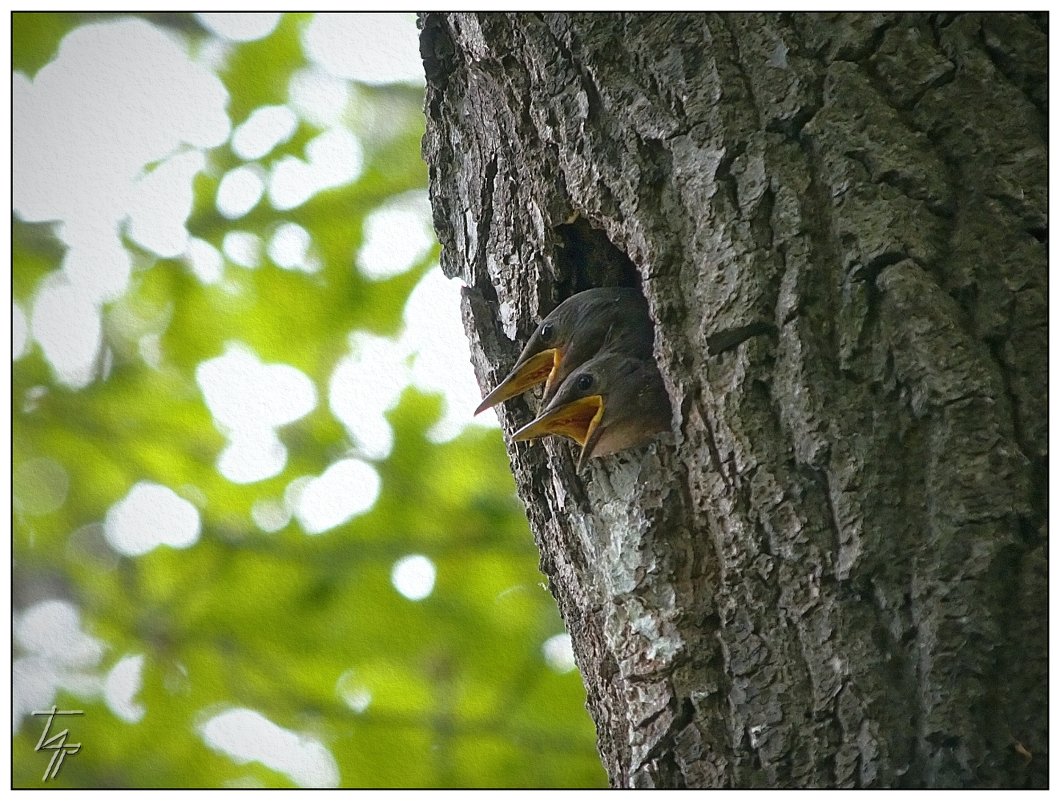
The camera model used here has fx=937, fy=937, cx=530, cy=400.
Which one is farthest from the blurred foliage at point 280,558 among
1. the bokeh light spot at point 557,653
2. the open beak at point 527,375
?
the open beak at point 527,375

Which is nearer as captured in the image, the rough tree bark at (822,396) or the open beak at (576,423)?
the rough tree bark at (822,396)

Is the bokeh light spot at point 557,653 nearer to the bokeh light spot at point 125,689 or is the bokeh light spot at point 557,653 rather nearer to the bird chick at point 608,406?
the bokeh light spot at point 125,689

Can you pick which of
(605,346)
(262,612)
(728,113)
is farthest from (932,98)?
(262,612)

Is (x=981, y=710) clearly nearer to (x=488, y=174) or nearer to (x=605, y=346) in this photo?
(x=605, y=346)

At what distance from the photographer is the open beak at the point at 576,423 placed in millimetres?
1115

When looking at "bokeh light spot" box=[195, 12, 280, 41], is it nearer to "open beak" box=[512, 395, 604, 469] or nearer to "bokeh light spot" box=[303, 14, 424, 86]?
"bokeh light spot" box=[303, 14, 424, 86]

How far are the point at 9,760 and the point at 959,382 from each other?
1.24m

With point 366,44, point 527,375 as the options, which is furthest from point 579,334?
point 366,44

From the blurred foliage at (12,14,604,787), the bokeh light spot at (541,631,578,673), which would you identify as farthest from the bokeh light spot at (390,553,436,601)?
the bokeh light spot at (541,631,578,673)

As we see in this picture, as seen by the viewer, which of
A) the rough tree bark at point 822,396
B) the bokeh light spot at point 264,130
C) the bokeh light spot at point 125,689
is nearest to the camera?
the rough tree bark at point 822,396

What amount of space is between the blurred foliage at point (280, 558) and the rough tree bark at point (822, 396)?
0.60 metres

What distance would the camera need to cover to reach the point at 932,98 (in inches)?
→ 39.8

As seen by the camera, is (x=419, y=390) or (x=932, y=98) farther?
(x=419, y=390)

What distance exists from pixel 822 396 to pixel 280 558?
1.28 m
